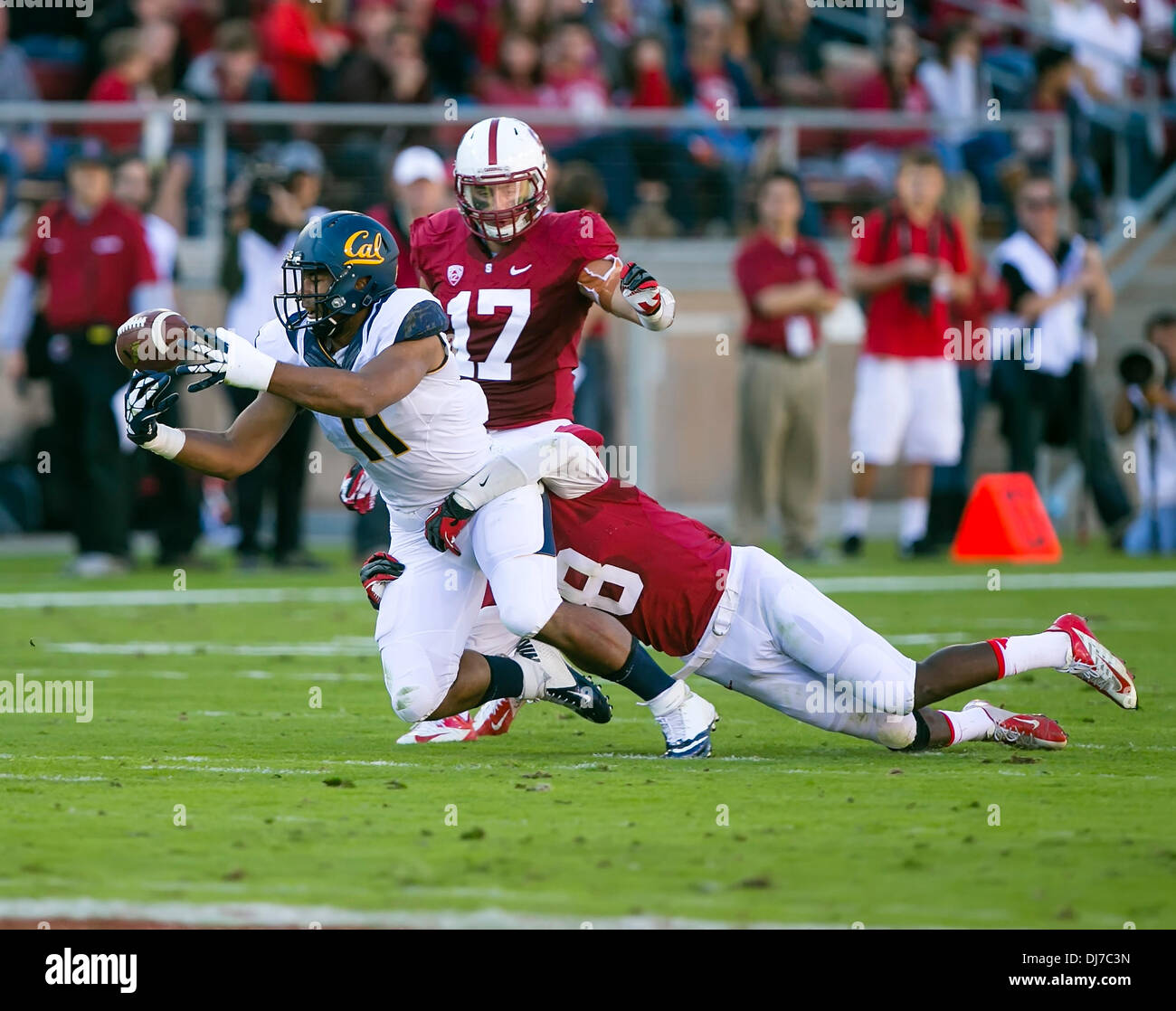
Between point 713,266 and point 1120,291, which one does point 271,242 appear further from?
point 1120,291

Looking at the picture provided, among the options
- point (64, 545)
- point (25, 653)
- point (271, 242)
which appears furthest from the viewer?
point (64, 545)

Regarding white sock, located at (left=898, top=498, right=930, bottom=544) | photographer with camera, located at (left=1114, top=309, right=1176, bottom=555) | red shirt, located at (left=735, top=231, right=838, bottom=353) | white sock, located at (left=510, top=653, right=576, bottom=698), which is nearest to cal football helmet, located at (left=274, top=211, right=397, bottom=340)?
white sock, located at (left=510, top=653, right=576, bottom=698)

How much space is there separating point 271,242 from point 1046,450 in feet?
22.1

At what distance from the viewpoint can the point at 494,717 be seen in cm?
676

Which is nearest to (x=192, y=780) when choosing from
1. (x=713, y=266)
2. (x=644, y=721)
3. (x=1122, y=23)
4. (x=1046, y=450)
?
(x=644, y=721)

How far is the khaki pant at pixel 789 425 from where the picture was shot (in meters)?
13.1

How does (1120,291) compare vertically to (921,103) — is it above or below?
below

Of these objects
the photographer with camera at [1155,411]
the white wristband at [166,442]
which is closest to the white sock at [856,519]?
the photographer with camera at [1155,411]

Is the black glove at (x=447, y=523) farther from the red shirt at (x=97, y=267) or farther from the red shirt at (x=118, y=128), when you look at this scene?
the red shirt at (x=118, y=128)

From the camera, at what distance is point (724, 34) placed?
1586 centimetres

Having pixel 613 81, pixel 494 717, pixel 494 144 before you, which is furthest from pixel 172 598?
pixel 613 81

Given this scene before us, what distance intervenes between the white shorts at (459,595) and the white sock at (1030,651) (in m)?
1.34

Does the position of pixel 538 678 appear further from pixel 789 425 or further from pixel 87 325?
pixel 789 425

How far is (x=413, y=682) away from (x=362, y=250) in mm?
1289
